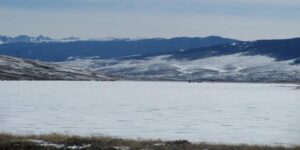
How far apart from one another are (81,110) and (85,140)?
3698 cm

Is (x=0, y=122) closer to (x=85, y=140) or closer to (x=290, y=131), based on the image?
(x=85, y=140)

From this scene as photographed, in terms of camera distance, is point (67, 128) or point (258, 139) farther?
point (67, 128)

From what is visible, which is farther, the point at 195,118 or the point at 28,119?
the point at 195,118

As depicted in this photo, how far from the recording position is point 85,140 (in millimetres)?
30688

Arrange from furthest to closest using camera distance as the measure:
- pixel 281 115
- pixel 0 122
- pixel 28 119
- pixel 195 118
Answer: pixel 281 115, pixel 195 118, pixel 28 119, pixel 0 122

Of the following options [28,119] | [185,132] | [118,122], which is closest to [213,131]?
[185,132]

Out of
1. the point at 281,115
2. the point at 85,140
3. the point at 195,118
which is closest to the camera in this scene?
the point at 85,140

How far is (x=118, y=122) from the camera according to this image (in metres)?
52.6

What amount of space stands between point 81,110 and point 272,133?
2813 cm

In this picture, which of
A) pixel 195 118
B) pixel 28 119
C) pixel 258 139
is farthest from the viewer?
pixel 195 118

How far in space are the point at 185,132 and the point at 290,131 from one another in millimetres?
9003

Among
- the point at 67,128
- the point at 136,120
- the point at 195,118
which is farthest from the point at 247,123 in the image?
the point at 67,128

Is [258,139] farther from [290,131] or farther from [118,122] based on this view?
[118,122]

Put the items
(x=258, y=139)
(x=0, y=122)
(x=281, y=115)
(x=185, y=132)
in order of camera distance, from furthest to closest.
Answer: (x=281, y=115), (x=0, y=122), (x=185, y=132), (x=258, y=139)
